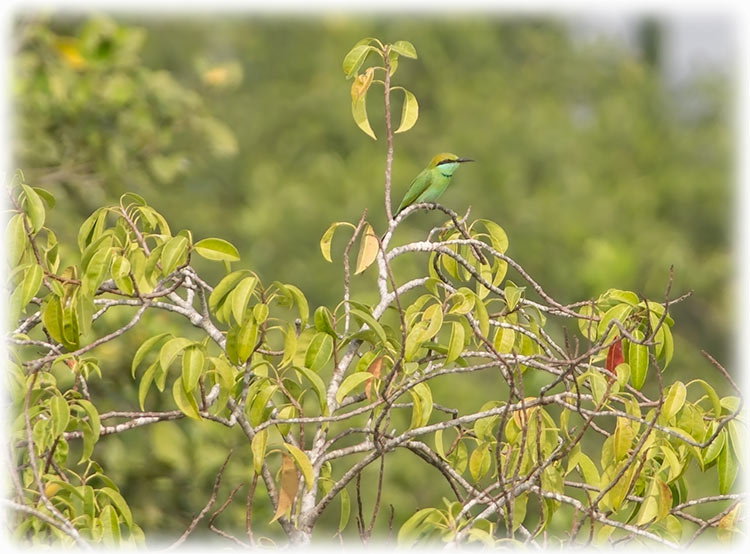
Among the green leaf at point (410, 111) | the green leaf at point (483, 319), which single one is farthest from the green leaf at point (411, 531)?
the green leaf at point (410, 111)

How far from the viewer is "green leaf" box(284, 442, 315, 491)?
2.22 m

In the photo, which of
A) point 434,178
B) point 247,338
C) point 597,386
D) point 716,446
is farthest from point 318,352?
point 434,178

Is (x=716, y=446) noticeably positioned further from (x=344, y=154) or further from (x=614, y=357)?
(x=344, y=154)

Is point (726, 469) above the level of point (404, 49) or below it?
below

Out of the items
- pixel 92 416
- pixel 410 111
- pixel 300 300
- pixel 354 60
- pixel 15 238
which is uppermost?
pixel 354 60

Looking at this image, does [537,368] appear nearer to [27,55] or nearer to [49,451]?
[49,451]

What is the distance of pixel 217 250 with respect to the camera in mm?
2383

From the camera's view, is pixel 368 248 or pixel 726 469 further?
pixel 368 248

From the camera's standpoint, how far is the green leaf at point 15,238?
2.34 meters

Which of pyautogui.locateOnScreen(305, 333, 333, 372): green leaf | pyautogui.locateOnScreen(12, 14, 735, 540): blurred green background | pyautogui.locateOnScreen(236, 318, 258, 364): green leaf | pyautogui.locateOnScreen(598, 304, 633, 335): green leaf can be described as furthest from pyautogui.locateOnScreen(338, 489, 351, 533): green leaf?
pyautogui.locateOnScreen(12, 14, 735, 540): blurred green background

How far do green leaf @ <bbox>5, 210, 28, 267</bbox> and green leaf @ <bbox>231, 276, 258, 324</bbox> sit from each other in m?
0.45

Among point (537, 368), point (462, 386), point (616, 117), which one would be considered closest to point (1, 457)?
point (537, 368)

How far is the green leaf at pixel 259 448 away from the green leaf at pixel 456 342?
40 cm

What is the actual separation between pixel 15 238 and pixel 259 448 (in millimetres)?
646
